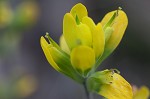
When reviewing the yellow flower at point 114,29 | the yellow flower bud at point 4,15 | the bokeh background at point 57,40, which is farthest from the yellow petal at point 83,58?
the bokeh background at point 57,40

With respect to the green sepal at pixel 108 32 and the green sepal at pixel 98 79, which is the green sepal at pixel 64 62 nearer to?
the green sepal at pixel 98 79

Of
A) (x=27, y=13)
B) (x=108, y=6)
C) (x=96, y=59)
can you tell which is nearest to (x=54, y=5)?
(x=108, y=6)

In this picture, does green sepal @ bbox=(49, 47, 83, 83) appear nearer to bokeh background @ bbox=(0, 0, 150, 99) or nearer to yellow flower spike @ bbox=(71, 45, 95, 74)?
yellow flower spike @ bbox=(71, 45, 95, 74)

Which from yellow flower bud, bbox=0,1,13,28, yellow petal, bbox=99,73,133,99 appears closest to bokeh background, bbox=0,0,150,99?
yellow flower bud, bbox=0,1,13,28

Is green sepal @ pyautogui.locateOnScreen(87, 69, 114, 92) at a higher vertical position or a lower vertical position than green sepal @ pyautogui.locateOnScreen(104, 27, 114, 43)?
lower

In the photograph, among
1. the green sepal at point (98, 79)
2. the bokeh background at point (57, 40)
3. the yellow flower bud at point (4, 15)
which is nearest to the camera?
the green sepal at point (98, 79)

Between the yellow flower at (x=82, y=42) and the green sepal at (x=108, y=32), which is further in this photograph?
the green sepal at (x=108, y=32)

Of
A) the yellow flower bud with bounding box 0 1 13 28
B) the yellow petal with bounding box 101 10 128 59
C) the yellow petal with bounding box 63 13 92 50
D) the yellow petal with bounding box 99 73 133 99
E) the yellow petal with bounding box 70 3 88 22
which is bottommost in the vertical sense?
the yellow flower bud with bounding box 0 1 13 28
